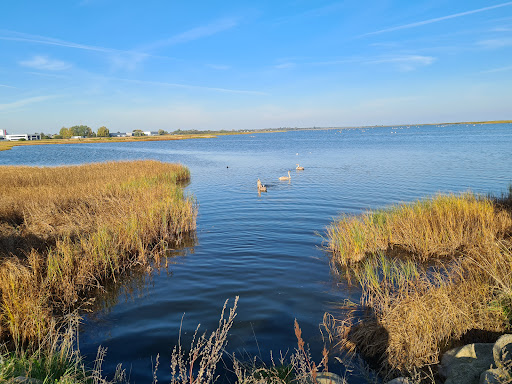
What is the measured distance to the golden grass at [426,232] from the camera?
10086 millimetres

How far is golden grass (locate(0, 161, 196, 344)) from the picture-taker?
6219mm

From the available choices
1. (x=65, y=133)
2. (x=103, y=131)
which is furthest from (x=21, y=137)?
(x=103, y=131)

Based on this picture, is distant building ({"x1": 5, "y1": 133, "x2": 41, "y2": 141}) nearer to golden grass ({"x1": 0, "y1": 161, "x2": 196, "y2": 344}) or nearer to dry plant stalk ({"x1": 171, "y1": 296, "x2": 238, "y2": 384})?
golden grass ({"x1": 0, "y1": 161, "x2": 196, "y2": 344})

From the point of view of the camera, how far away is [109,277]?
30.7 ft

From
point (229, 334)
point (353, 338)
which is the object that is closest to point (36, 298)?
point (229, 334)

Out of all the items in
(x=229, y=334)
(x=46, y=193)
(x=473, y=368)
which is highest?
(x=46, y=193)

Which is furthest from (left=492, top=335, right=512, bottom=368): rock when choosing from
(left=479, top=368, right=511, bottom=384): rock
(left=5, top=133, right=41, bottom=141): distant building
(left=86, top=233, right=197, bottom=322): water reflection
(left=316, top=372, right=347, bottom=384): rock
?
(left=5, top=133, right=41, bottom=141): distant building

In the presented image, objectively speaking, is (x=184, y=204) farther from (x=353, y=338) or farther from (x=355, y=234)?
(x=353, y=338)

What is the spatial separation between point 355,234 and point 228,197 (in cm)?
1275

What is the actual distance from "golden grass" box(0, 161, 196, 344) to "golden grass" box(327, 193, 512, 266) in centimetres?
599

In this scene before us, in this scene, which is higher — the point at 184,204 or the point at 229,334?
the point at 184,204

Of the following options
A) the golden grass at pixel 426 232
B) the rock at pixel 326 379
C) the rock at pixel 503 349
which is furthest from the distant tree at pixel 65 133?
the rock at pixel 503 349

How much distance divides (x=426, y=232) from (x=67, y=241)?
9.84 m

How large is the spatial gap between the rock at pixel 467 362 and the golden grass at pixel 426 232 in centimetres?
495
